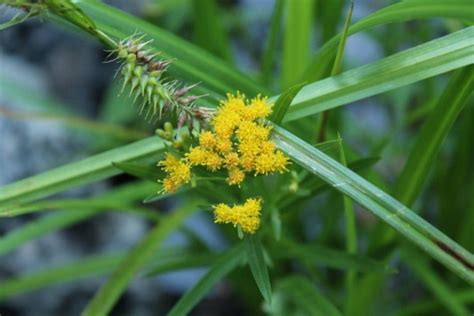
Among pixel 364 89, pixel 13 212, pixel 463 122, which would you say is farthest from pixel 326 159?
pixel 463 122

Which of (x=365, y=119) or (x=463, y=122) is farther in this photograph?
(x=365, y=119)

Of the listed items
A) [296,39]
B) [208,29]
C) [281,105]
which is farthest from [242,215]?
[208,29]

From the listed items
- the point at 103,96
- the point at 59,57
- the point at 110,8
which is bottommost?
the point at 110,8

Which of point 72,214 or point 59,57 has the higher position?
point 59,57

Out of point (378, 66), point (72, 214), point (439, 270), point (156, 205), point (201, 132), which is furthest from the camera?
point (156, 205)

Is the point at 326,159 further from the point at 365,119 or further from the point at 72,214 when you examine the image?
the point at 365,119

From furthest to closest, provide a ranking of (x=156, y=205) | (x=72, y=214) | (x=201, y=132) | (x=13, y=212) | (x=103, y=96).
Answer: (x=103, y=96) → (x=156, y=205) → (x=72, y=214) → (x=13, y=212) → (x=201, y=132)

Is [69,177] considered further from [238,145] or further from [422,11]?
[422,11]
